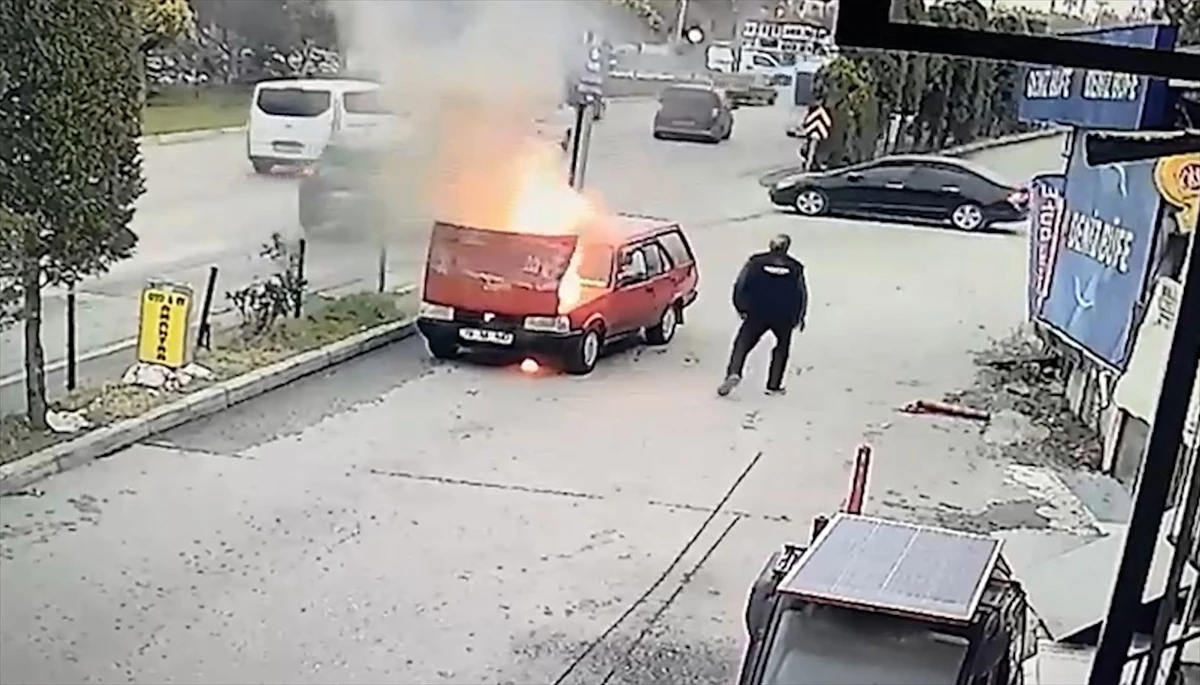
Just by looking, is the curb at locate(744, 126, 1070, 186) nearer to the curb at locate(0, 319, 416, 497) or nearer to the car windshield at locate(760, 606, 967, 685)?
the curb at locate(0, 319, 416, 497)

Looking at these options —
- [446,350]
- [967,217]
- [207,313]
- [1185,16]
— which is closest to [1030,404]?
[967,217]

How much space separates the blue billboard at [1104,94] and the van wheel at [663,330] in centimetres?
135

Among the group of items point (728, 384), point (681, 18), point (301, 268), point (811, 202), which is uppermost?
point (681, 18)

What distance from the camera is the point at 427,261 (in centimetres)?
491

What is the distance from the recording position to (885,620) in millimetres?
1972

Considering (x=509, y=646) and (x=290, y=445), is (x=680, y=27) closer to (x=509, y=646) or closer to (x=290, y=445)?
(x=290, y=445)

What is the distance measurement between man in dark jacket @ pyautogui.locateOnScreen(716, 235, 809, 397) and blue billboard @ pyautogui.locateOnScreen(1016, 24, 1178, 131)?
0.90 meters

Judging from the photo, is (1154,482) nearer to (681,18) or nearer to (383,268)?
(681,18)

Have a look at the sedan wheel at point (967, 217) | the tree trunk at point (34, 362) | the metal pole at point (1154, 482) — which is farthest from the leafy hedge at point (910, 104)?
the metal pole at point (1154, 482)

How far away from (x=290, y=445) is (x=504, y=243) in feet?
3.62

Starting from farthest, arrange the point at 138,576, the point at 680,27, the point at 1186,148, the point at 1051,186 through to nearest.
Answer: the point at 1051,186 → the point at 680,27 → the point at 138,576 → the point at 1186,148

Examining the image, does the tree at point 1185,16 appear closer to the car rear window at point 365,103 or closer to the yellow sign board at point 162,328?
the car rear window at point 365,103

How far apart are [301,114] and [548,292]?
894mm

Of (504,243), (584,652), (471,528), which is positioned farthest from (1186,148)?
(504,243)
